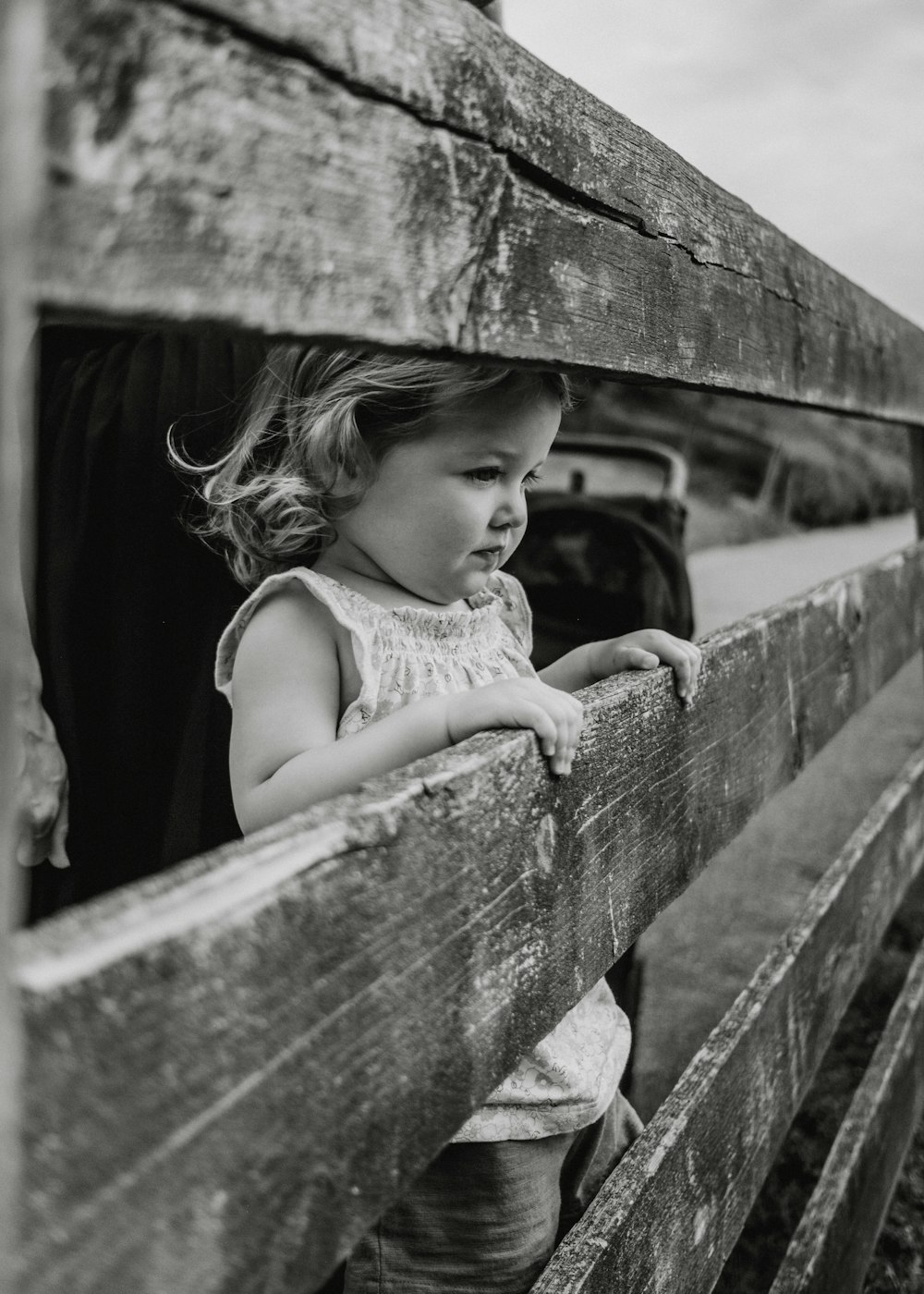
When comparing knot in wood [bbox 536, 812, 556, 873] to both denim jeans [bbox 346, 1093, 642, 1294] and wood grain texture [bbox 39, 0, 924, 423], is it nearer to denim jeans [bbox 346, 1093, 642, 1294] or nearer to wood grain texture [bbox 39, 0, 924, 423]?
wood grain texture [bbox 39, 0, 924, 423]

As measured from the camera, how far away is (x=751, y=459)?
17.7 metres

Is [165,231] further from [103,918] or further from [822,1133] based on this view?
[822,1133]

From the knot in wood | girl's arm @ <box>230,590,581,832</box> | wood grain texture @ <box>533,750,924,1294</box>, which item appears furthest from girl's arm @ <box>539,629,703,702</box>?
wood grain texture @ <box>533,750,924,1294</box>

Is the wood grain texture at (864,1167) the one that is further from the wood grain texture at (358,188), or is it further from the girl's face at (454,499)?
the wood grain texture at (358,188)

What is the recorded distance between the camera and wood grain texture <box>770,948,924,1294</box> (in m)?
1.82

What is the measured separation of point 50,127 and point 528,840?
612mm

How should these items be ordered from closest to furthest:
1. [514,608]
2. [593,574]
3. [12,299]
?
[12,299]
[514,608]
[593,574]

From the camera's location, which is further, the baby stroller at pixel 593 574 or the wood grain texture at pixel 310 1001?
the baby stroller at pixel 593 574

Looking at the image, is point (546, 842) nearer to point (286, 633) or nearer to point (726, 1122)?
point (286, 633)

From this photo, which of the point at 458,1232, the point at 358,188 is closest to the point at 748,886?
the point at 458,1232

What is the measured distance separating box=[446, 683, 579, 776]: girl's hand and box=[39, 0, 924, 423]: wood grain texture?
272 mm

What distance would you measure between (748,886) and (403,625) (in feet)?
10.8

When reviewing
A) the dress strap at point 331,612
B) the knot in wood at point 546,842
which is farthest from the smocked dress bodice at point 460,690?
the knot in wood at point 546,842

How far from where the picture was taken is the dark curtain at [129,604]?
70.6 inches
